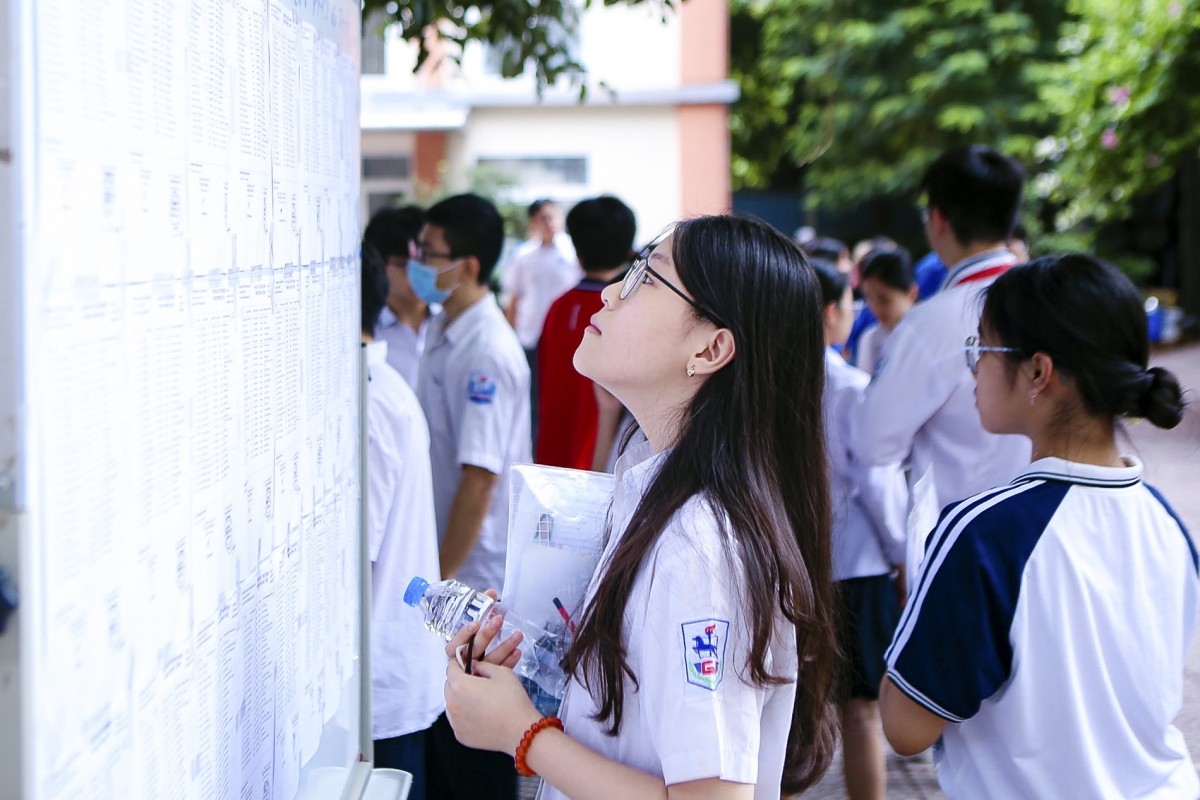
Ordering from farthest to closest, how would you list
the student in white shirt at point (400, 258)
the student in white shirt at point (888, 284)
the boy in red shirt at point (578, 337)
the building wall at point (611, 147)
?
1. the building wall at point (611, 147)
2. the student in white shirt at point (888, 284)
3. the boy in red shirt at point (578, 337)
4. the student in white shirt at point (400, 258)

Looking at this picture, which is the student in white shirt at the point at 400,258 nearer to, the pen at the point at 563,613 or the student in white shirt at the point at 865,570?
the student in white shirt at the point at 865,570

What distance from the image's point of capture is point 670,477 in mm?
1594

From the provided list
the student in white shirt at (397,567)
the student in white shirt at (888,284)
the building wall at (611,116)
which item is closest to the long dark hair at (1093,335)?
the student in white shirt at (397,567)

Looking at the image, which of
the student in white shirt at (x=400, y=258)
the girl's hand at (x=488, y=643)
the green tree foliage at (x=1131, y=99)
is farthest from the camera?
the green tree foliage at (x=1131, y=99)

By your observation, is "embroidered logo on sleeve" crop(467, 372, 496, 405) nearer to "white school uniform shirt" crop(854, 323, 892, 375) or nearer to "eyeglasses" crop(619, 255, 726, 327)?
"eyeglasses" crop(619, 255, 726, 327)

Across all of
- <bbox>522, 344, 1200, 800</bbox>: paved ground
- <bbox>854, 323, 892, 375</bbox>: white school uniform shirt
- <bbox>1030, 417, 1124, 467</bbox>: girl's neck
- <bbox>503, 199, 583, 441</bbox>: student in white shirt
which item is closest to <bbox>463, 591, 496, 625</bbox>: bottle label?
<bbox>1030, 417, 1124, 467</bbox>: girl's neck

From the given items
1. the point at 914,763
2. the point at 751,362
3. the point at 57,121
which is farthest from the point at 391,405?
the point at 914,763

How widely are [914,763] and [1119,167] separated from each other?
353 inches

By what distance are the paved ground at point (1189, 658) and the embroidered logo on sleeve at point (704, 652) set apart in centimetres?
99

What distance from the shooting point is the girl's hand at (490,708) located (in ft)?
5.19

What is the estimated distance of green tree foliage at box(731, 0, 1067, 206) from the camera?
20438 millimetres

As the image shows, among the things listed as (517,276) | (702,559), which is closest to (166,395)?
(702,559)

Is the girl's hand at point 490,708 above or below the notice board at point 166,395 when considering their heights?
below

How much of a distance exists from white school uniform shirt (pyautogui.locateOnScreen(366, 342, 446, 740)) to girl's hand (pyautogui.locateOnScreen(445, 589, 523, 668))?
92cm
